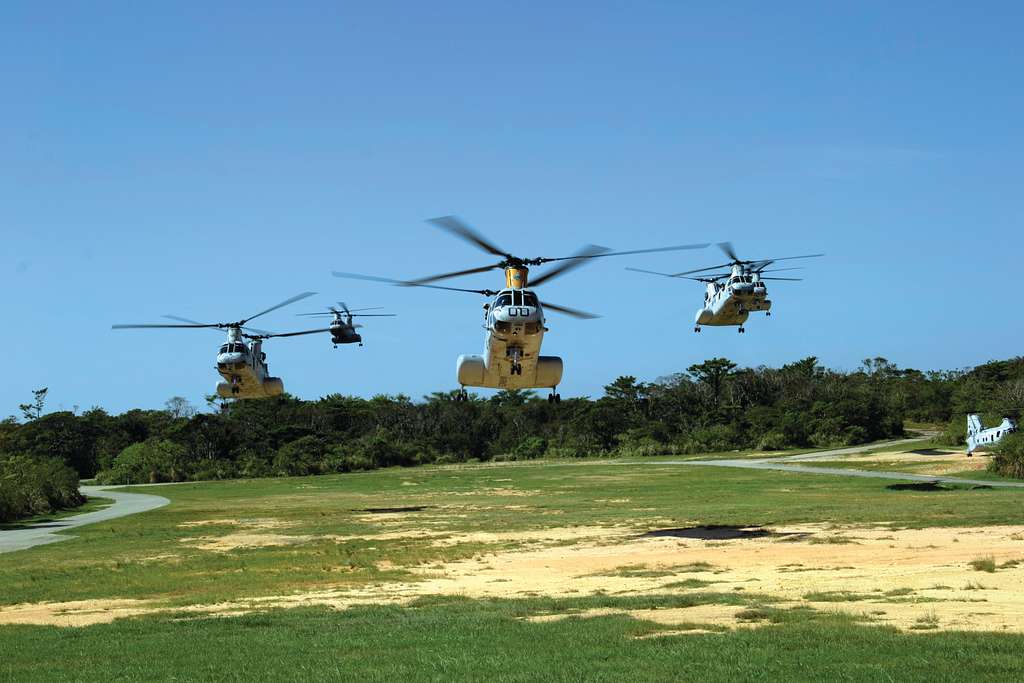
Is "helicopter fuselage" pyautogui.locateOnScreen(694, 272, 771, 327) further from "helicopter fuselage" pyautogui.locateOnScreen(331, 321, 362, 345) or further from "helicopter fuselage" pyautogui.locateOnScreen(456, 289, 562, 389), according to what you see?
Result: "helicopter fuselage" pyautogui.locateOnScreen(331, 321, 362, 345)

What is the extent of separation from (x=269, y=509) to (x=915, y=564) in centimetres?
3602

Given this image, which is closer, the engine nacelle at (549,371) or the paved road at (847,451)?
the engine nacelle at (549,371)

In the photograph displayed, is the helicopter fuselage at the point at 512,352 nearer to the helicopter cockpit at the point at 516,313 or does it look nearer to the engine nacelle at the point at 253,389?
the helicopter cockpit at the point at 516,313

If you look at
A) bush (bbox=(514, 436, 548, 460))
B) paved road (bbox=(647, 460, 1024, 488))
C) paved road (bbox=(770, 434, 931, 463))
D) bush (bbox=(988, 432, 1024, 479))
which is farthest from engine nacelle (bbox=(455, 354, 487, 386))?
bush (bbox=(514, 436, 548, 460))

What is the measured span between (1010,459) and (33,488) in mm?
47786

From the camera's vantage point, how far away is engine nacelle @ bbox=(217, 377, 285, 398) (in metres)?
57.1

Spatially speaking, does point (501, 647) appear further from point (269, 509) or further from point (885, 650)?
point (269, 509)

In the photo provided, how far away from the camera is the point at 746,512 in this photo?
4084 centimetres

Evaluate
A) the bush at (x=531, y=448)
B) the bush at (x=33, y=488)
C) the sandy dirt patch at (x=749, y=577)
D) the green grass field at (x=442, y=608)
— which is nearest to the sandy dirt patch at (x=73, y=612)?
the sandy dirt patch at (x=749, y=577)

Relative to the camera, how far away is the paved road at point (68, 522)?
3788 cm

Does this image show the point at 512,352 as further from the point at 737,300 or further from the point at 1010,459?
the point at 1010,459

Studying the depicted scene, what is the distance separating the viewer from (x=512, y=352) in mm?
36062

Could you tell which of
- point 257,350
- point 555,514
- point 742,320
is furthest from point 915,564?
point 257,350

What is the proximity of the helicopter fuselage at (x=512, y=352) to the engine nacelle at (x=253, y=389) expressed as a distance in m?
22.0
